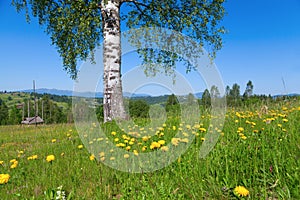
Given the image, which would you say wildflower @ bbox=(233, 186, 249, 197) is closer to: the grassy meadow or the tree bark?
the grassy meadow

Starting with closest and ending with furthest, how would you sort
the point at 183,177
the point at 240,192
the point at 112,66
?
the point at 240,192
the point at 183,177
the point at 112,66

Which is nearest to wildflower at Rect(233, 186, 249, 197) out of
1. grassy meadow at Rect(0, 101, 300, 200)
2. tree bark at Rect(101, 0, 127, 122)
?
grassy meadow at Rect(0, 101, 300, 200)

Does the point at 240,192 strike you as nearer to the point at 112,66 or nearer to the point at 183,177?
the point at 183,177

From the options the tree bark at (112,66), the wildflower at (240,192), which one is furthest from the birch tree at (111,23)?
the wildflower at (240,192)

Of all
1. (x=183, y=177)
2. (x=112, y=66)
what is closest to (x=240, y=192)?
(x=183, y=177)

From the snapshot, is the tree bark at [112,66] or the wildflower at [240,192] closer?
the wildflower at [240,192]

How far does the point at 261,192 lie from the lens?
1819 millimetres

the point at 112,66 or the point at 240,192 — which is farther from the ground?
the point at 112,66

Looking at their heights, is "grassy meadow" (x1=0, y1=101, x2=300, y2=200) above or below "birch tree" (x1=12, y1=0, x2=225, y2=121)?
below

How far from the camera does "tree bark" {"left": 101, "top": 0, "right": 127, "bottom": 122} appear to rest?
764 cm

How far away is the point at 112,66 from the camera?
7.71m

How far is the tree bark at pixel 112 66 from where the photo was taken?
764cm

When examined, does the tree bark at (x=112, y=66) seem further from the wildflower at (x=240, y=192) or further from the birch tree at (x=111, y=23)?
the wildflower at (x=240, y=192)

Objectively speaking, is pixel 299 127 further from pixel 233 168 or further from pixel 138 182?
pixel 138 182
